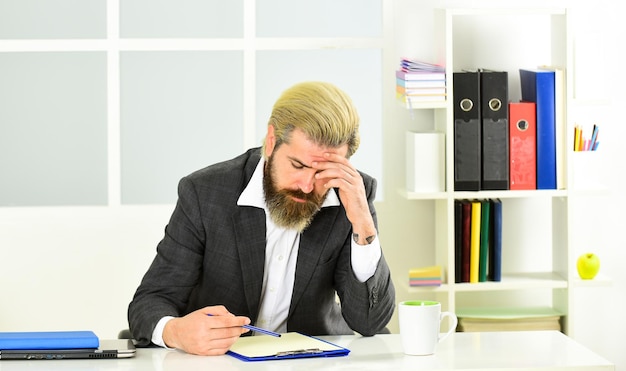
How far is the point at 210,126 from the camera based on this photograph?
4363mm

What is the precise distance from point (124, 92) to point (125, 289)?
2.81ft

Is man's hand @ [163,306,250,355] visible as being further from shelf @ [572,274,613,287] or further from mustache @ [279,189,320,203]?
shelf @ [572,274,613,287]

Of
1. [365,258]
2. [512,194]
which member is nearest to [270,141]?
[365,258]

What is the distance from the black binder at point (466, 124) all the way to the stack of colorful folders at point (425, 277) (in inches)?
15.2

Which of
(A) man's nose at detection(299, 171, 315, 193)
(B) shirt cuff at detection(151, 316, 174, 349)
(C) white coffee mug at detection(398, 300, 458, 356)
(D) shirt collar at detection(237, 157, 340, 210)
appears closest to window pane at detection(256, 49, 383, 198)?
(D) shirt collar at detection(237, 157, 340, 210)

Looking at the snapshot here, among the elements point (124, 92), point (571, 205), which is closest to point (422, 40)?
point (571, 205)

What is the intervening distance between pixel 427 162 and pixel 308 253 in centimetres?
143

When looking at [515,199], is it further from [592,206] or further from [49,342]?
[49,342]

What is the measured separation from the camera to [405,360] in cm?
227

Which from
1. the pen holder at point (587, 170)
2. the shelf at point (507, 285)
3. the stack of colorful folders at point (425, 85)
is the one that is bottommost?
the shelf at point (507, 285)

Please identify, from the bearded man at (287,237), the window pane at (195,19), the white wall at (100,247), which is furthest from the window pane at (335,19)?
the bearded man at (287,237)

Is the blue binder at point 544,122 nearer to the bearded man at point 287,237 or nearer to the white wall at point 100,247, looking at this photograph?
the white wall at point 100,247

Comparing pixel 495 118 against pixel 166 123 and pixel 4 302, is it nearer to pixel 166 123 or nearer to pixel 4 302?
pixel 166 123

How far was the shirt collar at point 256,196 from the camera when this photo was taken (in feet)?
9.17
